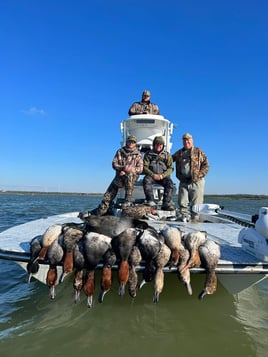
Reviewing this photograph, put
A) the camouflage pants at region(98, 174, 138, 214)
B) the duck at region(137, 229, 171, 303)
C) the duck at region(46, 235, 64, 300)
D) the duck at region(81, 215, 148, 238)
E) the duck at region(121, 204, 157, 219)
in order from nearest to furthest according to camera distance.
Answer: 1. the duck at region(137, 229, 171, 303)
2. the duck at region(46, 235, 64, 300)
3. the duck at region(81, 215, 148, 238)
4. the duck at region(121, 204, 157, 219)
5. the camouflage pants at region(98, 174, 138, 214)

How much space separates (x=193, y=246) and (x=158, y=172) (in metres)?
4.84

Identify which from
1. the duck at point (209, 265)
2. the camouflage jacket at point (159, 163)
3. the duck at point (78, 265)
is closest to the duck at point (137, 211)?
the camouflage jacket at point (159, 163)

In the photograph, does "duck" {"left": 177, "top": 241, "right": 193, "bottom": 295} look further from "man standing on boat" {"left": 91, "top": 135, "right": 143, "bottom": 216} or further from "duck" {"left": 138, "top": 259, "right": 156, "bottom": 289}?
"man standing on boat" {"left": 91, "top": 135, "right": 143, "bottom": 216}

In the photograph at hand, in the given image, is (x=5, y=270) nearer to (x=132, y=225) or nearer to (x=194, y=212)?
(x=132, y=225)

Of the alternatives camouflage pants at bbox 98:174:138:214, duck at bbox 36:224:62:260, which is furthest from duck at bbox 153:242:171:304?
camouflage pants at bbox 98:174:138:214

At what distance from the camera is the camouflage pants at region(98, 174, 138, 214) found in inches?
299

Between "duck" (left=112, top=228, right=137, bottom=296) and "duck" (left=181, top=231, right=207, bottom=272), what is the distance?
2.11ft

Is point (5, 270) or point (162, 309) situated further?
point (5, 270)

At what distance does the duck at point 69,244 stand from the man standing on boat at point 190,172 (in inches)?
173

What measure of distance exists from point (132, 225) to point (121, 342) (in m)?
1.41

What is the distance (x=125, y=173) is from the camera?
7.59 m

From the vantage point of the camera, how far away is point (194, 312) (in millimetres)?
4156

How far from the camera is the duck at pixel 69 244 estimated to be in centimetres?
345

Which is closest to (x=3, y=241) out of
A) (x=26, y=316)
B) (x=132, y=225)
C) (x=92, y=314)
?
(x=26, y=316)
